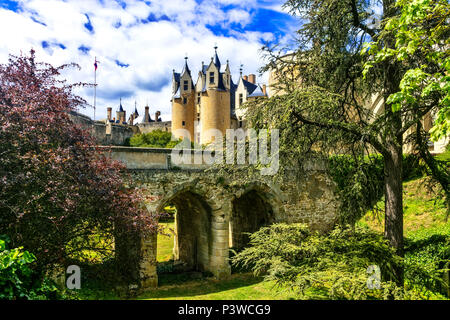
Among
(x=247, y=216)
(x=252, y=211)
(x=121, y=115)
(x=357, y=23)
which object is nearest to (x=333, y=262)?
(x=357, y=23)

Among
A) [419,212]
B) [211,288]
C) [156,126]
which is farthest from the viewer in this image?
[156,126]

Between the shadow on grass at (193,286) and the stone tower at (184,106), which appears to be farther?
the stone tower at (184,106)

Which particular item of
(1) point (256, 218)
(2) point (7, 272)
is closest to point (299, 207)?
(1) point (256, 218)

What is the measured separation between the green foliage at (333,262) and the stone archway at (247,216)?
602cm

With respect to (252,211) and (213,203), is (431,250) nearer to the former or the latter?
(213,203)

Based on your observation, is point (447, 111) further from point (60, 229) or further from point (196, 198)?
point (196, 198)

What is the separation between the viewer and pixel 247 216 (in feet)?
51.0

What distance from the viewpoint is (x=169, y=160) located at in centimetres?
1084

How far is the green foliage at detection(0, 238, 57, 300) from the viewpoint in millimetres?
3436

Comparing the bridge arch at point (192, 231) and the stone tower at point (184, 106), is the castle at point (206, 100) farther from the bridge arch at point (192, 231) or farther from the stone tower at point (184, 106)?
the bridge arch at point (192, 231)

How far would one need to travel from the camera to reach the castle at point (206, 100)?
34969 mm

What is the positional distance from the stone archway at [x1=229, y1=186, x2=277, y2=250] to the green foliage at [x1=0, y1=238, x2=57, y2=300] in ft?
34.0

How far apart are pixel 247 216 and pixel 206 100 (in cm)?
2212

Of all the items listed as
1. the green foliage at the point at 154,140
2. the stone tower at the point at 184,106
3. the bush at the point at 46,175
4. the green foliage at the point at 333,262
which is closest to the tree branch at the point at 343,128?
the green foliage at the point at 333,262
